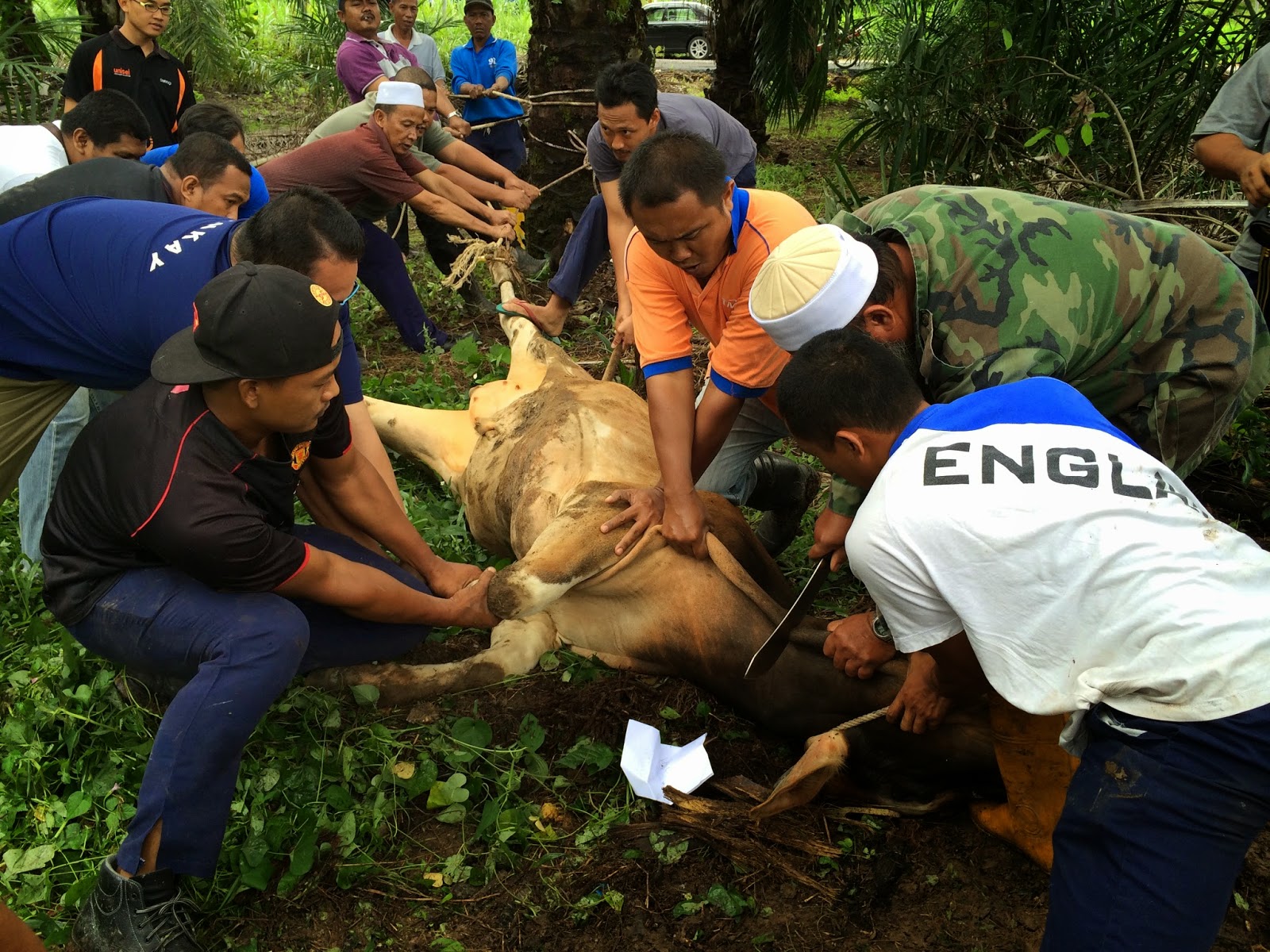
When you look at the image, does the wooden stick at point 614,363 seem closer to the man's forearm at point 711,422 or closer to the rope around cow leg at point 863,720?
the man's forearm at point 711,422

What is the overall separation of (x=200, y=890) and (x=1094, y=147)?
5.50 meters

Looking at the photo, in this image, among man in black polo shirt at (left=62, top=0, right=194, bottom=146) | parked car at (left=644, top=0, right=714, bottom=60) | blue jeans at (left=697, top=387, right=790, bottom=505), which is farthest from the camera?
parked car at (left=644, top=0, right=714, bottom=60)

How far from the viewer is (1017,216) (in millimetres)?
2941

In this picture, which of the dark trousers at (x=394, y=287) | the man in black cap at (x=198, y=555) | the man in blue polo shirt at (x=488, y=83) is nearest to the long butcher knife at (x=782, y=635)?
the man in black cap at (x=198, y=555)

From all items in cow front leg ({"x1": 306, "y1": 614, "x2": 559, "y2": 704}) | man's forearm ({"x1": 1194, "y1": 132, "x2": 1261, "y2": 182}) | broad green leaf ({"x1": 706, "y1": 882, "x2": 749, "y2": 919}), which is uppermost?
man's forearm ({"x1": 1194, "y1": 132, "x2": 1261, "y2": 182})

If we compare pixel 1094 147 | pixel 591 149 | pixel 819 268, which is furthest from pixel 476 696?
pixel 1094 147

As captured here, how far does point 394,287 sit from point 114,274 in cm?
303

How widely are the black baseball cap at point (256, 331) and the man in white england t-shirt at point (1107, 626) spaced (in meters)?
1.50

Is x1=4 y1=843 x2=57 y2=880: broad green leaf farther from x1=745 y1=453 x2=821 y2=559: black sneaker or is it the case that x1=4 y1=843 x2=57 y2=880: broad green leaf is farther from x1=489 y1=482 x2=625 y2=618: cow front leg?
x1=745 y1=453 x2=821 y2=559: black sneaker

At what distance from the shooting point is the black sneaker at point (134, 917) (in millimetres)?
2584

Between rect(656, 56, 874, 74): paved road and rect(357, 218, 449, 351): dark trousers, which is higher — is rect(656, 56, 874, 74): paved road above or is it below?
below

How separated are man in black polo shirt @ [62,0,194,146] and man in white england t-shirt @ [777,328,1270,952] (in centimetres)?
572

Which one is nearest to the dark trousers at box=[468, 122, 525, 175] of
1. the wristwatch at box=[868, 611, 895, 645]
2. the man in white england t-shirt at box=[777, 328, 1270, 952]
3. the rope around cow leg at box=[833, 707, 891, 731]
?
the wristwatch at box=[868, 611, 895, 645]

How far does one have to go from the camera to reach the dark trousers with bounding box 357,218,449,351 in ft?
20.1
